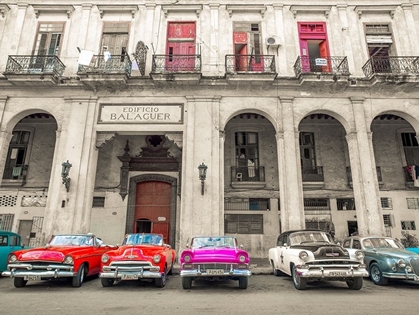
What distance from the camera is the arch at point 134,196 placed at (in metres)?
14.9

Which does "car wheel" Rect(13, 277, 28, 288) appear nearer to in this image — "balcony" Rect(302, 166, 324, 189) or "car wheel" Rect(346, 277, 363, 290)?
"car wheel" Rect(346, 277, 363, 290)

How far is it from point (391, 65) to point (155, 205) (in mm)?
14178

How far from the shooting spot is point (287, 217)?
1210 centimetres

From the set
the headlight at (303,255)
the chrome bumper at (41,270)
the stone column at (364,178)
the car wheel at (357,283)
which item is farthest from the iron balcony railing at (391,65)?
the chrome bumper at (41,270)

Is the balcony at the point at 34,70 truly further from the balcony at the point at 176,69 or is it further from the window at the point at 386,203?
the window at the point at 386,203

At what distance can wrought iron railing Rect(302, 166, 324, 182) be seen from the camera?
15664 mm

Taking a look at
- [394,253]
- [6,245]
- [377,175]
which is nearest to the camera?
[394,253]

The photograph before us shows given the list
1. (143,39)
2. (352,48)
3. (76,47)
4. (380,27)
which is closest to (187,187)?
(143,39)

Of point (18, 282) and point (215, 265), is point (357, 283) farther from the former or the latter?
point (18, 282)

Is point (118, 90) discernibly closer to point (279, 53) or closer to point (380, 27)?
point (279, 53)

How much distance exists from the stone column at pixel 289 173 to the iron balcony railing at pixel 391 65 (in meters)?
4.24

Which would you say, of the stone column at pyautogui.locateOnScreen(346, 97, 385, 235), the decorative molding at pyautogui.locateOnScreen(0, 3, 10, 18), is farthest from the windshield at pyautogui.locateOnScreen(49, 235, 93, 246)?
the decorative molding at pyautogui.locateOnScreen(0, 3, 10, 18)

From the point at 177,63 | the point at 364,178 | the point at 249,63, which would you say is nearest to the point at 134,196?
the point at 177,63

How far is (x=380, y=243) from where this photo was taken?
30.5 ft
